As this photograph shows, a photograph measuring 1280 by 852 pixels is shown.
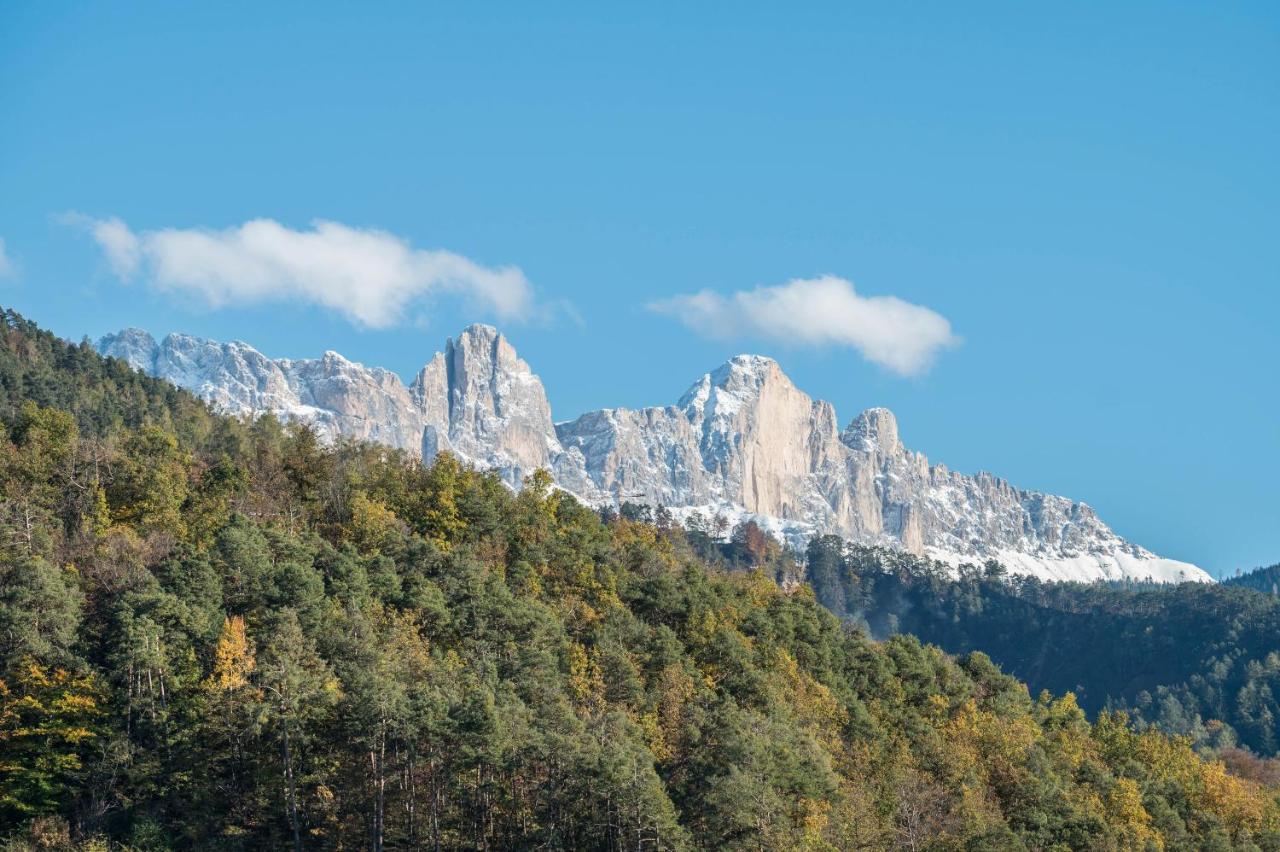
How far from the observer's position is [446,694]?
65.8m

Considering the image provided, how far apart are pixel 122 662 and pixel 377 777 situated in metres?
12.9

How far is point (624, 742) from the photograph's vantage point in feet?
212

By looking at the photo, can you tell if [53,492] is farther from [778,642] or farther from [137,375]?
[137,375]

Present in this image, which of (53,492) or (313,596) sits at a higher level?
(53,492)

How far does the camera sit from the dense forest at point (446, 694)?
202 feet

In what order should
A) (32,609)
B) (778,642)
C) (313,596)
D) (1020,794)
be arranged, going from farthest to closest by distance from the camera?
(778,642) → (1020,794) → (313,596) → (32,609)

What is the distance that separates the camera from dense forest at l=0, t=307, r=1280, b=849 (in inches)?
2425

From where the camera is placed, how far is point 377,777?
61.5m

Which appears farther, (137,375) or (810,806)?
(137,375)

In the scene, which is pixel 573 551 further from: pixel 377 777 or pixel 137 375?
pixel 137 375

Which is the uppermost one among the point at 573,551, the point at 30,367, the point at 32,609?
the point at 30,367

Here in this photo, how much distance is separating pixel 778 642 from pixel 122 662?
157 ft

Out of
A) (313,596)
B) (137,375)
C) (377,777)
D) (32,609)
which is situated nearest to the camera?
(377,777)

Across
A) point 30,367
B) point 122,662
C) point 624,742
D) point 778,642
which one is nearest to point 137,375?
point 30,367
